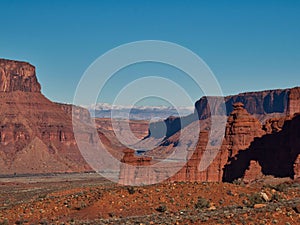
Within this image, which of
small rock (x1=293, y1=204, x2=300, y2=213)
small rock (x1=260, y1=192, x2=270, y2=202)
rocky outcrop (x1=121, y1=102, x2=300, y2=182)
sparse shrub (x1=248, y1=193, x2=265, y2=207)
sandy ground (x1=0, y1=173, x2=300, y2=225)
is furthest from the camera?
rocky outcrop (x1=121, y1=102, x2=300, y2=182)

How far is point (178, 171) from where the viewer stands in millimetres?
71312

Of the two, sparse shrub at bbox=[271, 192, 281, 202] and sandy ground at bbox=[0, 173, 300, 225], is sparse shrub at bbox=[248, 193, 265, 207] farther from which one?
sparse shrub at bbox=[271, 192, 281, 202]

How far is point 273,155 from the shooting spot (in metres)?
63.2

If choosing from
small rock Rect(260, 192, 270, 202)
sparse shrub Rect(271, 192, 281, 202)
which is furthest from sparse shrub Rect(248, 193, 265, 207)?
sparse shrub Rect(271, 192, 281, 202)

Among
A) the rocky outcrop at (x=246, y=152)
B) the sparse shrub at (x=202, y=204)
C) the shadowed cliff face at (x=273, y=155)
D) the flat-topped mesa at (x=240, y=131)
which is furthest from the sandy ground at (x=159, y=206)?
the flat-topped mesa at (x=240, y=131)

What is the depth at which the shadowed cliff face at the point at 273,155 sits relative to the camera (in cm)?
5853

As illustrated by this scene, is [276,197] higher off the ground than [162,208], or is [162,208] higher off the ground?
[276,197]

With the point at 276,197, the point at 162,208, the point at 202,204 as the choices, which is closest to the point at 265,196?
the point at 276,197

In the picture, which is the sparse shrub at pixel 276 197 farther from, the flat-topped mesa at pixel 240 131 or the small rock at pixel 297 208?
the flat-topped mesa at pixel 240 131

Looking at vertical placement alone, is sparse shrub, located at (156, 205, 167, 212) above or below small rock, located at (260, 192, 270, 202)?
below

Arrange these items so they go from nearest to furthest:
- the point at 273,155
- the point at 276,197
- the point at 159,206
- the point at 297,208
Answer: the point at 297,208 → the point at 276,197 → the point at 159,206 → the point at 273,155

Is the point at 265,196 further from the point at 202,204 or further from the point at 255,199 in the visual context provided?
the point at 202,204

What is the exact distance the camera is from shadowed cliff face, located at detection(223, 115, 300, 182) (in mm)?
58531

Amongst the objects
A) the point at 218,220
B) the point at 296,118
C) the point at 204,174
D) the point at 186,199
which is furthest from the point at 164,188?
the point at 204,174
